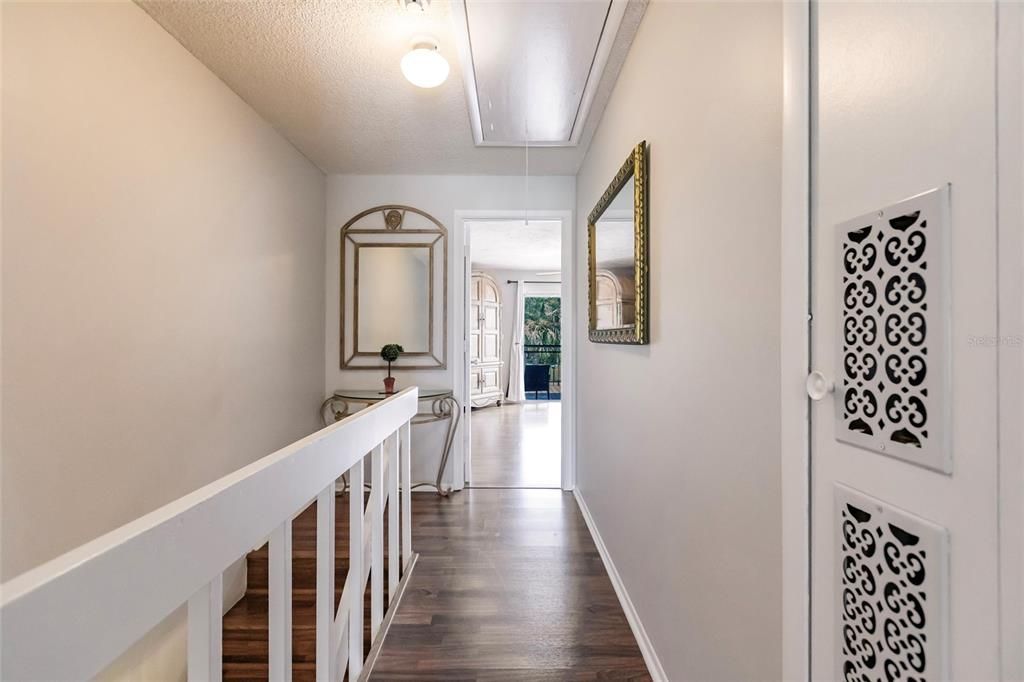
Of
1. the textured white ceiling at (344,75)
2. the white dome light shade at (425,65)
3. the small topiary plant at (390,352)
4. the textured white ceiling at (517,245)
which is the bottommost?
the small topiary plant at (390,352)

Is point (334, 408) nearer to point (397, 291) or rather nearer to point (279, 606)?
point (397, 291)

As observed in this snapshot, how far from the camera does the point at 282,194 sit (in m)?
2.71

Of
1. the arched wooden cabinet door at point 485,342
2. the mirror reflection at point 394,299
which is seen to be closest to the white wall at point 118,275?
the mirror reflection at point 394,299

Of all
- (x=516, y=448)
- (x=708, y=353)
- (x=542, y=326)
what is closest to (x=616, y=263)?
(x=708, y=353)

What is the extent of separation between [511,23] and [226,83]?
1395 mm

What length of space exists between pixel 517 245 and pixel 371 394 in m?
3.21

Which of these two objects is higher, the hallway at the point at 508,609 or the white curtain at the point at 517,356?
the white curtain at the point at 517,356

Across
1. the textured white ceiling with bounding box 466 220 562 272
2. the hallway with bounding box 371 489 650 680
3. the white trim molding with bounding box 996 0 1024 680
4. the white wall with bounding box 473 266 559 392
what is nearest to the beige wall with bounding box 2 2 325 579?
the hallway with bounding box 371 489 650 680

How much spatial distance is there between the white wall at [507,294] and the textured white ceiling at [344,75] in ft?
15.9

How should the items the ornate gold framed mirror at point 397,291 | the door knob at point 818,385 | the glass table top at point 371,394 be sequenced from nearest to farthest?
1. the door knob at point 818,385
2. the glass table top at point 371,394
3. the ornate gold framed mirror at point 397,291

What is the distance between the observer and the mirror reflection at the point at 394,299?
3.39m

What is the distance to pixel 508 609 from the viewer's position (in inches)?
75.0

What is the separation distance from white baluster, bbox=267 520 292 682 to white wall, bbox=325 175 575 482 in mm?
2416

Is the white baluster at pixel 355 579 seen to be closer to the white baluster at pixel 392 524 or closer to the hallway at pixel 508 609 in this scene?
the hallway at pixel 508 609
